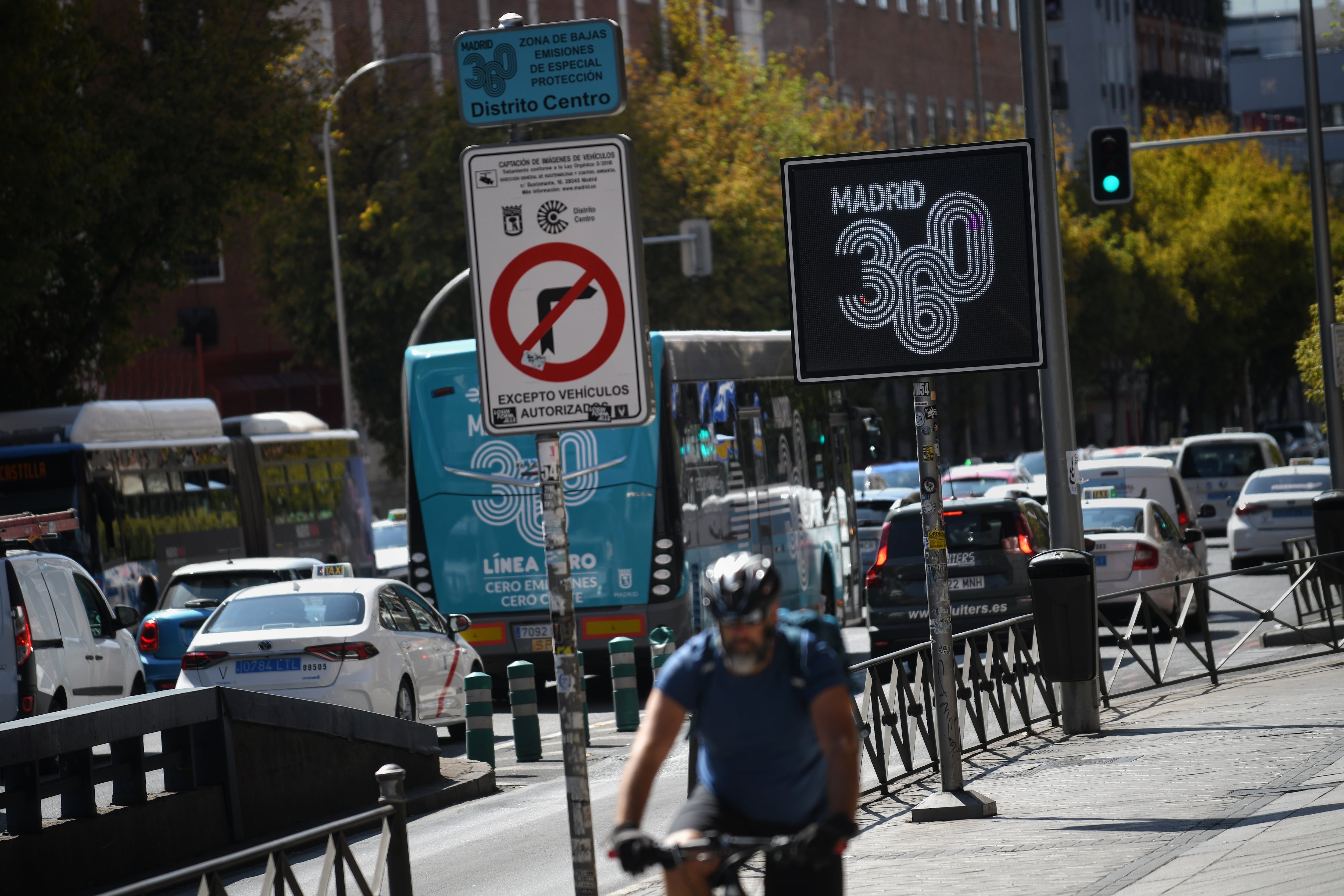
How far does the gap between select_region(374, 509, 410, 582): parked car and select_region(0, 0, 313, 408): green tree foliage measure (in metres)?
5.09

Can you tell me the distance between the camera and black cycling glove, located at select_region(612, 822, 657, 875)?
5.07 meters

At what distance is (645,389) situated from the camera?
22.1 feet

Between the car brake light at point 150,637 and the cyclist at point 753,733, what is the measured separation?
17.3 meters

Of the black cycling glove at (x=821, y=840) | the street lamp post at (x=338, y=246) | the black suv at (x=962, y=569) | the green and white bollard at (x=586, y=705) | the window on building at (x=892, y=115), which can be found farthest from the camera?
the window on building at (x=892, y=115)

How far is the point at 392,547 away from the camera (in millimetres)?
36375

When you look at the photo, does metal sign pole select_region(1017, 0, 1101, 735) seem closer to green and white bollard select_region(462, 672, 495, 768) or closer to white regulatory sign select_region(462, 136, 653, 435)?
green and white bollard select_region(462, 672, 495, 768)

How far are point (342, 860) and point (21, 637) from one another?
10072mm

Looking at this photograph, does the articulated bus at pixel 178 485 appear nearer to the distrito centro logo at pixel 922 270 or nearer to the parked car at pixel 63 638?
the parked car at pixel 63 638

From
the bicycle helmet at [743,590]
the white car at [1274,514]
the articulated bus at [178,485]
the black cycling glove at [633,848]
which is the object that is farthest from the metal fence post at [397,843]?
the white car at [1274,514]

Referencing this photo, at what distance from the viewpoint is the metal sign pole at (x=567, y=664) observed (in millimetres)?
6684

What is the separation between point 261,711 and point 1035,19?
6567mm

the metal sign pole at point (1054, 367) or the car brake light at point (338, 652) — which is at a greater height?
the metal sign pole at point (1054, 367)

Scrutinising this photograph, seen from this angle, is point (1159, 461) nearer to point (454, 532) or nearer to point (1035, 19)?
point (454, 532)

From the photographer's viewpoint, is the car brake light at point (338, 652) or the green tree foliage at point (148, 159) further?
the green tree foliage at point (148, 159)
